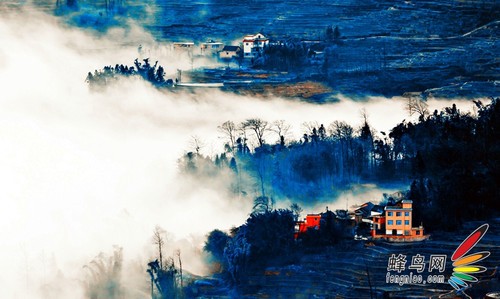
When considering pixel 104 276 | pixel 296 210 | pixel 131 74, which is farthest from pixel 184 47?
pixel 104 276

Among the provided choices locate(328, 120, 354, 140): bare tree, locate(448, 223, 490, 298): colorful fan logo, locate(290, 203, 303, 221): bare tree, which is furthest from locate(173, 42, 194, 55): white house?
locate(448, 223, 490, 298): colorful fan logo

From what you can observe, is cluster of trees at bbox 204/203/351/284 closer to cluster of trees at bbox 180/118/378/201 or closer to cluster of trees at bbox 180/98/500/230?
cluster of trees at bbox 180/98/500/230

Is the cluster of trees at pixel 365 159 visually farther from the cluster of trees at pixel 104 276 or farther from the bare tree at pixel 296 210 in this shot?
the cluster of trees at pixel 104 276

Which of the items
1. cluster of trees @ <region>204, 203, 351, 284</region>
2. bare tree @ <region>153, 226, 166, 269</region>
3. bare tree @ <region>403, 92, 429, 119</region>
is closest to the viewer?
cluster of trees @ <region>204, 203, 351, 284</region>

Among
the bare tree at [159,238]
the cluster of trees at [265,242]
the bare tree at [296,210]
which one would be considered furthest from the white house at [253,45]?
the cluster of trees at [265,242]

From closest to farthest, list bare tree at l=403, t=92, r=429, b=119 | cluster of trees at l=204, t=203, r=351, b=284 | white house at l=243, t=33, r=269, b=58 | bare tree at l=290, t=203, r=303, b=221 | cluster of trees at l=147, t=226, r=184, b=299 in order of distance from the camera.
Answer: cluster of trees at l=147, t=226, r=184, b=299 < cluster of trees at l=204, t=203, r=351, b=284 < bare tree at l=290, t=203, r=303, b=221 < bare tree at l=403, t=92, r=429, b=119 < white house at l=243, t=33, r=269, b=58

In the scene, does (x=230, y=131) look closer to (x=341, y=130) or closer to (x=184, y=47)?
(x=341, y=130)

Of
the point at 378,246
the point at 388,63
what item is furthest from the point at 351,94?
the point at 378,246
